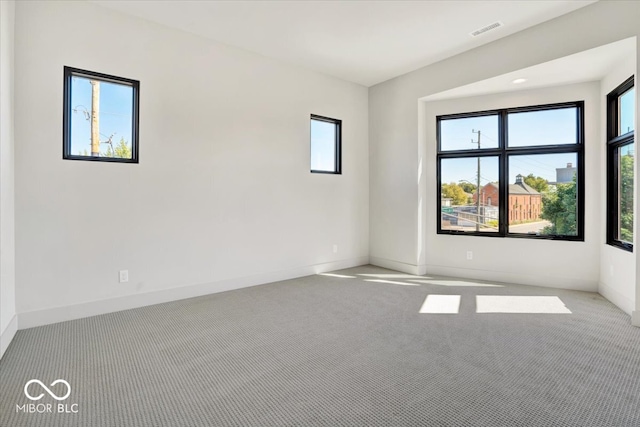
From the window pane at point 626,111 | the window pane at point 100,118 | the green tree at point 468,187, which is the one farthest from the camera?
the green tree at point 468,187

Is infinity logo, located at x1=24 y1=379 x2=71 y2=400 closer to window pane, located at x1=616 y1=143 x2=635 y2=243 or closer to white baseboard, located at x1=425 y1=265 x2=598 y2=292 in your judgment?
white baseboard, located at x1=425 y1=265 x2=598 y2=292

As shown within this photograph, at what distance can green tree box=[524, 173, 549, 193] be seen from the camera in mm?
4785

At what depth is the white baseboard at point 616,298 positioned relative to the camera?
3523mm

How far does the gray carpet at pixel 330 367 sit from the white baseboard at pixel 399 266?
158 cm

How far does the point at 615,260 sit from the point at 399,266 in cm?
276

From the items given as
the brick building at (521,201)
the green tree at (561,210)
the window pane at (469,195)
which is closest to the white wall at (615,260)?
the green tree at (561,210)

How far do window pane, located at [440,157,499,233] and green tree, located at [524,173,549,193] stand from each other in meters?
0.41

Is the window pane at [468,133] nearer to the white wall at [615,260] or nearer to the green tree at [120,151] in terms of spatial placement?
the white wall at [615,260]

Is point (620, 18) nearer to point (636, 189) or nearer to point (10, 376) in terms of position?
point (636, 189)

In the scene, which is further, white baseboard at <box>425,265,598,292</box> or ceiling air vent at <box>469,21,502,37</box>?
white baseboard at <box>425,265,598,292</box>

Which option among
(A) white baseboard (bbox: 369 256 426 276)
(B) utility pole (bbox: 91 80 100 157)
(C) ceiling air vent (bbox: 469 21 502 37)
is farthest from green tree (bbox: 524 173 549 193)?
(B) utility pole (bbox: 91 80 100 157)

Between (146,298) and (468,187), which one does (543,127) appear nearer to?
(468,187)

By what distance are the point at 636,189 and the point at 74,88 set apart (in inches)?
222

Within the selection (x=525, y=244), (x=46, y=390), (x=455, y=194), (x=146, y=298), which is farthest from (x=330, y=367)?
(x=455, y=194)
